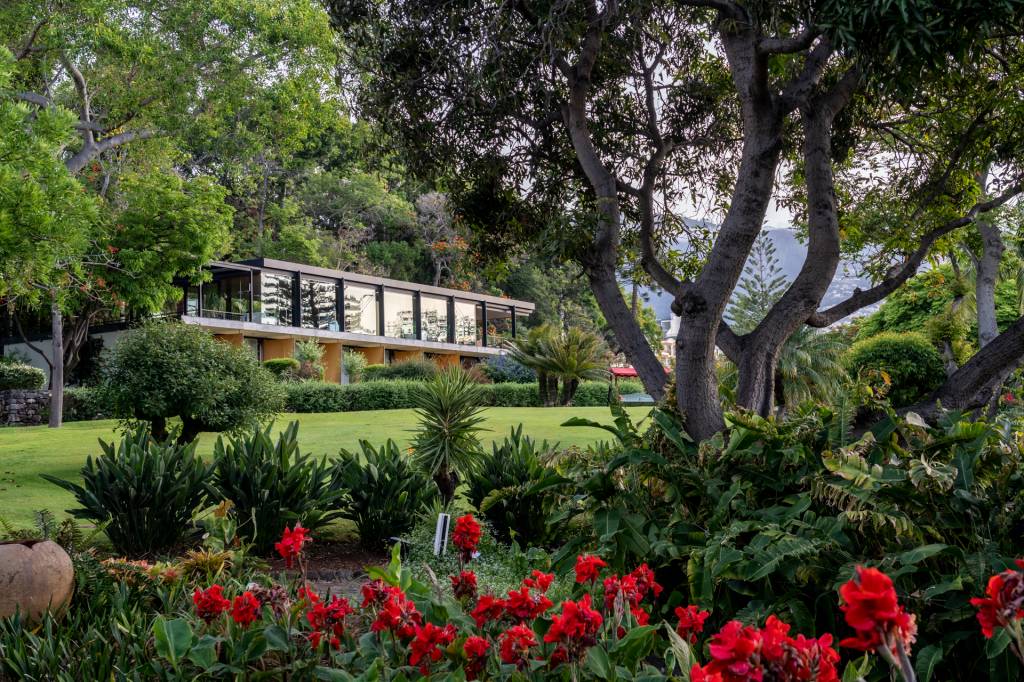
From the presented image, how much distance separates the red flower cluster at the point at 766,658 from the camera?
1.41 metres

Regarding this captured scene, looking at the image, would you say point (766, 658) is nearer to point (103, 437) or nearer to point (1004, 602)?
point (1004, 602)

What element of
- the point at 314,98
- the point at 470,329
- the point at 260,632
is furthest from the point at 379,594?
the point at 470,329

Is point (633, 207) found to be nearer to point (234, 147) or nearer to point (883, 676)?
point (883, 676)

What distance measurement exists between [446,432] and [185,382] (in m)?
5.88

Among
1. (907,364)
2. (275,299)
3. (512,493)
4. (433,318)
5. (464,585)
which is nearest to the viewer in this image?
(464,585)

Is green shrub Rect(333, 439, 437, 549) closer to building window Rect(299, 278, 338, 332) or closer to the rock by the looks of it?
the rock

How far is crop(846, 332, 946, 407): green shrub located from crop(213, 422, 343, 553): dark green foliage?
39.2 feet

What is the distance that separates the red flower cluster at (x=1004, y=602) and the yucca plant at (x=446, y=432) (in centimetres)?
561

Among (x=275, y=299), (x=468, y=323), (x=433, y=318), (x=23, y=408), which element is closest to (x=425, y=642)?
(x=23, y=408)

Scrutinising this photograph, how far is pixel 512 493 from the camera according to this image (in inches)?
250

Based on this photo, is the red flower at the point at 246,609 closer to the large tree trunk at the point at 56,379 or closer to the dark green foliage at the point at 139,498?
the dark green foliage at the point at 139,498

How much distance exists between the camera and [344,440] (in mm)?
14727

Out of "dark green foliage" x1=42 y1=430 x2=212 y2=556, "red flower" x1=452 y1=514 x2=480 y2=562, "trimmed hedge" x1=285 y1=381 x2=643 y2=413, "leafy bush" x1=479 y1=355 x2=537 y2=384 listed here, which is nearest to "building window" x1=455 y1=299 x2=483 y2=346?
"leafy bush" x1=479 y1=355 x2=537 y2=384

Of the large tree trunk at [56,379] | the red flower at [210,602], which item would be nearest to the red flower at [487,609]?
the red flower at [210,602]
